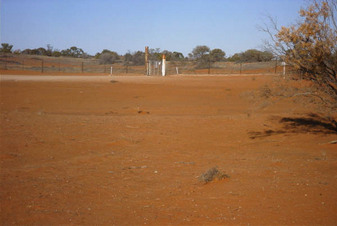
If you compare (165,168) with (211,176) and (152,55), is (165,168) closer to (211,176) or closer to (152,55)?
(211,176)

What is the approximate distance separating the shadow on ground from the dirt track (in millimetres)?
37

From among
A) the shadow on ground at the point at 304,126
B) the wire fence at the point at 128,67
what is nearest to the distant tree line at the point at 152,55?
the wire fence at the point at 128,67

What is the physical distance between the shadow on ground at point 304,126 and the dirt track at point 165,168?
0.12 ft

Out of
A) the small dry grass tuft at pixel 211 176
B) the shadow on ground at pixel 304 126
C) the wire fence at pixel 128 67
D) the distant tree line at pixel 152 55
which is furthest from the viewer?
the distant tree line at pixel 152 55

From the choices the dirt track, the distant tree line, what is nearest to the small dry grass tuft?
the dirt track

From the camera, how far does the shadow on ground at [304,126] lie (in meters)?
12.8

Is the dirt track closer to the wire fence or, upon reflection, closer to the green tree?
the green tree

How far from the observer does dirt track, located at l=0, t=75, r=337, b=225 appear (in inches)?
217

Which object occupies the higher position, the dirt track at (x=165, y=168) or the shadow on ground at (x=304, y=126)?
the shadow on ground at (x=304, y=126)

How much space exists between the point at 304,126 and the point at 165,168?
7.51m

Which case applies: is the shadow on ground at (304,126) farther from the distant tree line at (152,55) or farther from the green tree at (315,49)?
the distant tree line at (152,55)

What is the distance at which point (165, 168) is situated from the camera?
8500mm

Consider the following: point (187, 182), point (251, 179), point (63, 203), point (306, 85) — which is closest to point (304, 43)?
point (306, 85)

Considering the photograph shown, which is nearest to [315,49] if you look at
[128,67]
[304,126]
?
[304,126]
